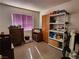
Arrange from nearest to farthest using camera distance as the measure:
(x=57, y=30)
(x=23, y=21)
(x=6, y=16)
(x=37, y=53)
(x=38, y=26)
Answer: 1. (x=37, y=53)
2. (x=57, y=30)
3. (x=6, y=16)
4. (x=23, y=21)
5. (x=38, y=26)

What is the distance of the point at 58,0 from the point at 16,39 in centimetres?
315

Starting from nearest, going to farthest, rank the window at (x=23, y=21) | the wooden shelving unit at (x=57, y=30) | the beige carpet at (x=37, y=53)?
the beige carpet at (x=37, y=53) < the wooden shelving unit at (x=57, y=30) < the window at (x=23, y=21)

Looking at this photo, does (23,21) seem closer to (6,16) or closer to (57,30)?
(6,16)

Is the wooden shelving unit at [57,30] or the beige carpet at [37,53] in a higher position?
the wooden shelving unit at [57,30]

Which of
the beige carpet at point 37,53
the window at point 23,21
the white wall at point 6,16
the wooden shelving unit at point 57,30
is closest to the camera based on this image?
the beige carpet at point 37,53

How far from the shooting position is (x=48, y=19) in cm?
454

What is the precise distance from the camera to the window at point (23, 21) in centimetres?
493

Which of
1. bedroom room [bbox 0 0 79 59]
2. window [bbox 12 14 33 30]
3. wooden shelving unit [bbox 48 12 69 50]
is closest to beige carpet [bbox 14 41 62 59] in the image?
bedroom room [bbox 0 0 79 59]

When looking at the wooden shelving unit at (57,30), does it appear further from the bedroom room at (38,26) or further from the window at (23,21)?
the window at (23,21)

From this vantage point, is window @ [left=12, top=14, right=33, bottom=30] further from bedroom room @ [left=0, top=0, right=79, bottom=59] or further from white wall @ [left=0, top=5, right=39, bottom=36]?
white wall @ [left=0, top=5, right=39, bottom=36]

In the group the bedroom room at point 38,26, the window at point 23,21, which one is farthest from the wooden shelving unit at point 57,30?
the window at point 23,21

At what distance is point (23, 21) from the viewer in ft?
17.8

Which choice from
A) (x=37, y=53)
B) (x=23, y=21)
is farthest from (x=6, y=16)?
(x=37, y=53)

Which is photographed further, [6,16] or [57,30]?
[6,16]
